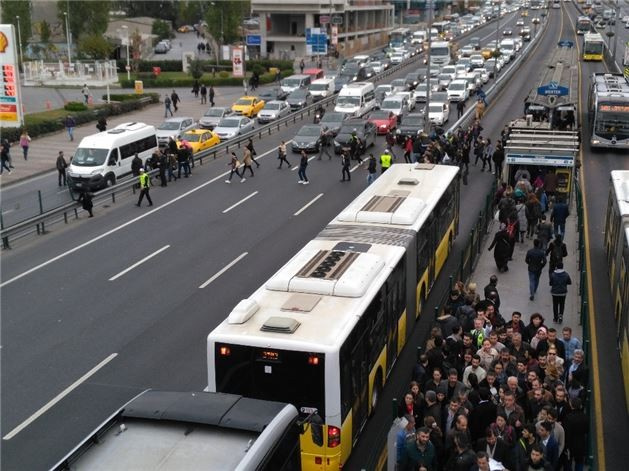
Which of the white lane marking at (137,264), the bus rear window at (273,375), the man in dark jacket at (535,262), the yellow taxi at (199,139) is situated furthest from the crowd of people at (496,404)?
the yellow taxi at (199,139)

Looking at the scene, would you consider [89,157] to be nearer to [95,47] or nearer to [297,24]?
[95,47]

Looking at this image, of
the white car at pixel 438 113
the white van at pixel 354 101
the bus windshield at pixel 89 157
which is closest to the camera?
the bus windshield at pixel 89 157

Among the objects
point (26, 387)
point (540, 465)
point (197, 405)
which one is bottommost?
point (26, 387)

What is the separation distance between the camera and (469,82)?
61.1 metres

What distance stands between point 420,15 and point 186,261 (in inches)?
6637

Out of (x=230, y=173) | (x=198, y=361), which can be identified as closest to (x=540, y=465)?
(x=198, y=361)

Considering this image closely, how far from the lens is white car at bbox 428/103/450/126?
46188 millimetres

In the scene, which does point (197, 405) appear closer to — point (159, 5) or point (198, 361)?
point (198, 361)

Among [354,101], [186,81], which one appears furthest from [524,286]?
[186,81]

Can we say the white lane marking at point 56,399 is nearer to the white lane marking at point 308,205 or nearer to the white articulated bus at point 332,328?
the white articulated bus at point 332,328

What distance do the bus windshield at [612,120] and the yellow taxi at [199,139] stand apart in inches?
725

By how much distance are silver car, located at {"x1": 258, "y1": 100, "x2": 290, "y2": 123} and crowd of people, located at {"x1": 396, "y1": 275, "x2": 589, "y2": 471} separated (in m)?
37.2

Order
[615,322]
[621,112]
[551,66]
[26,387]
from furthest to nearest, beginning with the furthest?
[551,66] → [621,112] → [615,322] → [26,387]

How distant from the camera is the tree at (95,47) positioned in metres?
77.7
